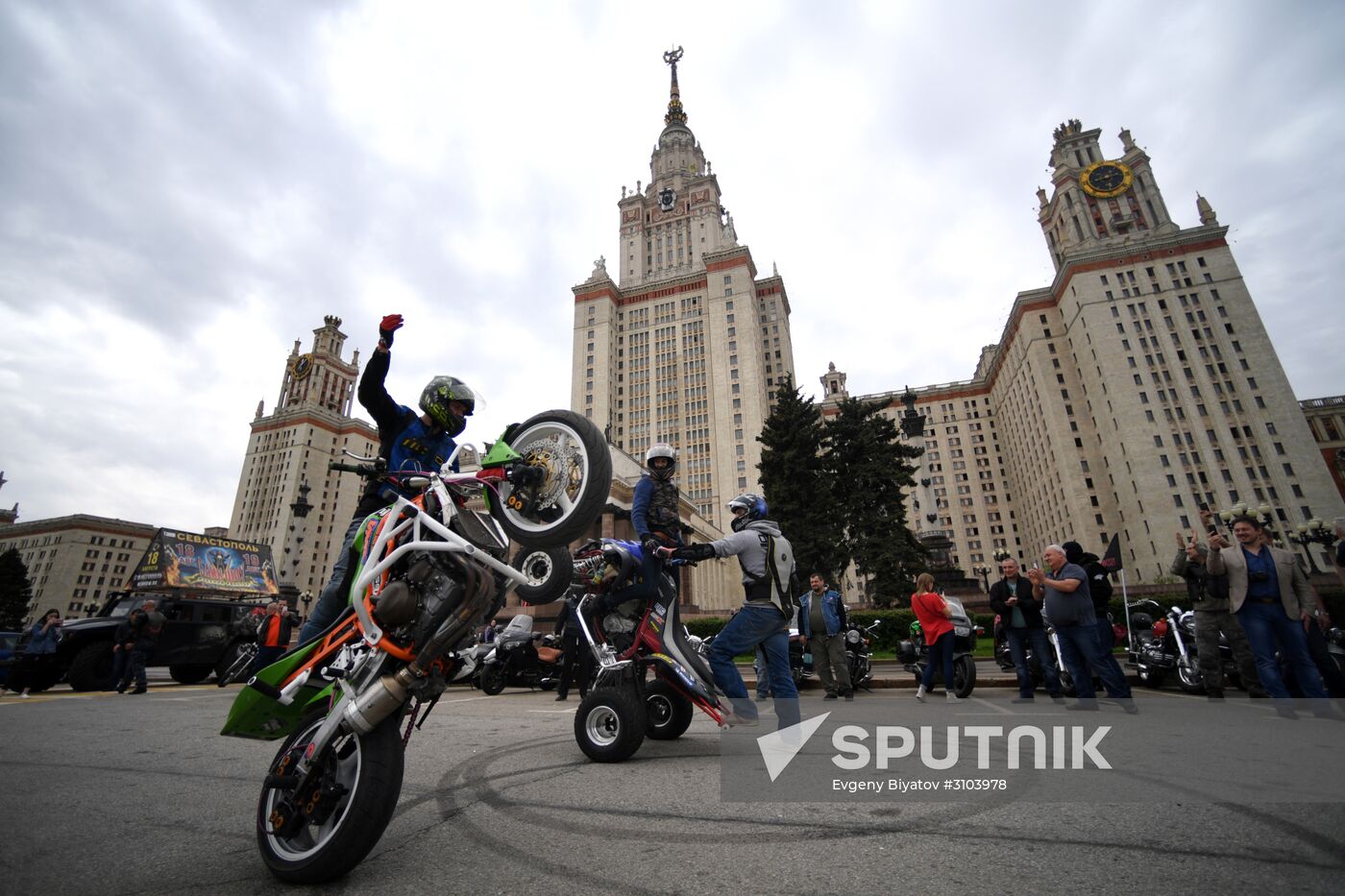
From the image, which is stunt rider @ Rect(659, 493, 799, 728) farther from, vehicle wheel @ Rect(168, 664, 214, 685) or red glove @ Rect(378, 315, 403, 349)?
vehicle wheel @ Rect(168, 664, 214, 685)

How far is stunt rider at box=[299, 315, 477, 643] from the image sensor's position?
3502 mm

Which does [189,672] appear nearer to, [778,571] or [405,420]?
[405,420]

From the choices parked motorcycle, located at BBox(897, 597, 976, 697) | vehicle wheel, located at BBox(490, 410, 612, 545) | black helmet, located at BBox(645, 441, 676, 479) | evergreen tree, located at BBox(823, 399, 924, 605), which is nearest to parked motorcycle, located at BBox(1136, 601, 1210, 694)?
parked motorcycle, located at BBox(897, 597, 976, 697)

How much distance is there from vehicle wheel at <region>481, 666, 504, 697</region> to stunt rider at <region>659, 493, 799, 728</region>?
24.2ft

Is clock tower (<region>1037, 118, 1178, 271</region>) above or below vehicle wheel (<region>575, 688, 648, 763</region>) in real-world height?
above

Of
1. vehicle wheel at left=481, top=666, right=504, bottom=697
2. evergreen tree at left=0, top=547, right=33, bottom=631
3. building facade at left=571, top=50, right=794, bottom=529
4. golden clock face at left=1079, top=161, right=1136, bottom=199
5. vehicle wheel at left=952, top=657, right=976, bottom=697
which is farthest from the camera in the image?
golden clock face at left=1079, top=161, right=1136, bottom=199

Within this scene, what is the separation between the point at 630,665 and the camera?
13.7 ft

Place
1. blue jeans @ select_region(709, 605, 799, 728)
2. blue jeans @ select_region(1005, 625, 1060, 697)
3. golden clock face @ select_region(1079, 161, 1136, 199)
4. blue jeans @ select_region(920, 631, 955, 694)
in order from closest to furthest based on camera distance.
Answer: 1. blue jeans @ select_region(709, 605, 799, 728)
2. blue jeans @ select_region(1005, 625, 1060, 697)
3. blue jeans @ select_region(920, 631, 955, 694)
4. golden clock face @ select_region(1079, 161, 1136, 199)

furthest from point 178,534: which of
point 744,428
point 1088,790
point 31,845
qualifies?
point 744,428

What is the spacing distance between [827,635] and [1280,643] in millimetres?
4932

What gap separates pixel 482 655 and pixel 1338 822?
35.6 feet

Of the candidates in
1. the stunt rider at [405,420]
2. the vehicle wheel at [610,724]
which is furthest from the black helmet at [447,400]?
the vehicle wheel at [610,724]

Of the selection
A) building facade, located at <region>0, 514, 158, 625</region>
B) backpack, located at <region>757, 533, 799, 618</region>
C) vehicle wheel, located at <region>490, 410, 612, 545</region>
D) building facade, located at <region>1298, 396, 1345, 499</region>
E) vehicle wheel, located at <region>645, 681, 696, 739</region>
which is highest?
building facade, located at <region>1298, 396, 1345, 499</region>

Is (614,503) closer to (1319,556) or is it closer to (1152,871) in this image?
(1152,871)
